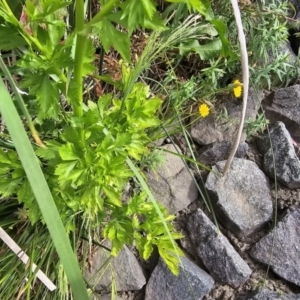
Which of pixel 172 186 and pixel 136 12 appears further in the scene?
pixel 172 186

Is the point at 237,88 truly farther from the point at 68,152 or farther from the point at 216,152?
the point at 68,152

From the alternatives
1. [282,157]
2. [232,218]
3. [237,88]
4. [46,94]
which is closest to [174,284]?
[232,218]

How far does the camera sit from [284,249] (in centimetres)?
140

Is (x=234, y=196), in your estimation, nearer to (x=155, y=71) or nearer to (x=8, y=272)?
(x=155, y=71)

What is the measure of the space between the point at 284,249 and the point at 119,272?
1.68 ft

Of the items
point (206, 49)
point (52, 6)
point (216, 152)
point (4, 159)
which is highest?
point (52, 6)

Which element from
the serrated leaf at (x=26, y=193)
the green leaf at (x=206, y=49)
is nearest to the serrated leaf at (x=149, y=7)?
the serrated leaf at (x=26, y=193)

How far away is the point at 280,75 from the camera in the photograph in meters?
1.49

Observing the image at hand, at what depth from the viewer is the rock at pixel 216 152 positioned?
4.94 ft

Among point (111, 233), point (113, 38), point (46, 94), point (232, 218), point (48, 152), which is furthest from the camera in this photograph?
point (232, 218)

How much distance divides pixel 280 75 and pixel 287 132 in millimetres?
191

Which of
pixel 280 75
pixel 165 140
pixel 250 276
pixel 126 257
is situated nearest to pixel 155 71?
pixel 165 140

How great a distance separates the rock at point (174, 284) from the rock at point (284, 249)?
182 mm

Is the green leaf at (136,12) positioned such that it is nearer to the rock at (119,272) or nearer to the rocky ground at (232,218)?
the rocky ground at (232,218)
